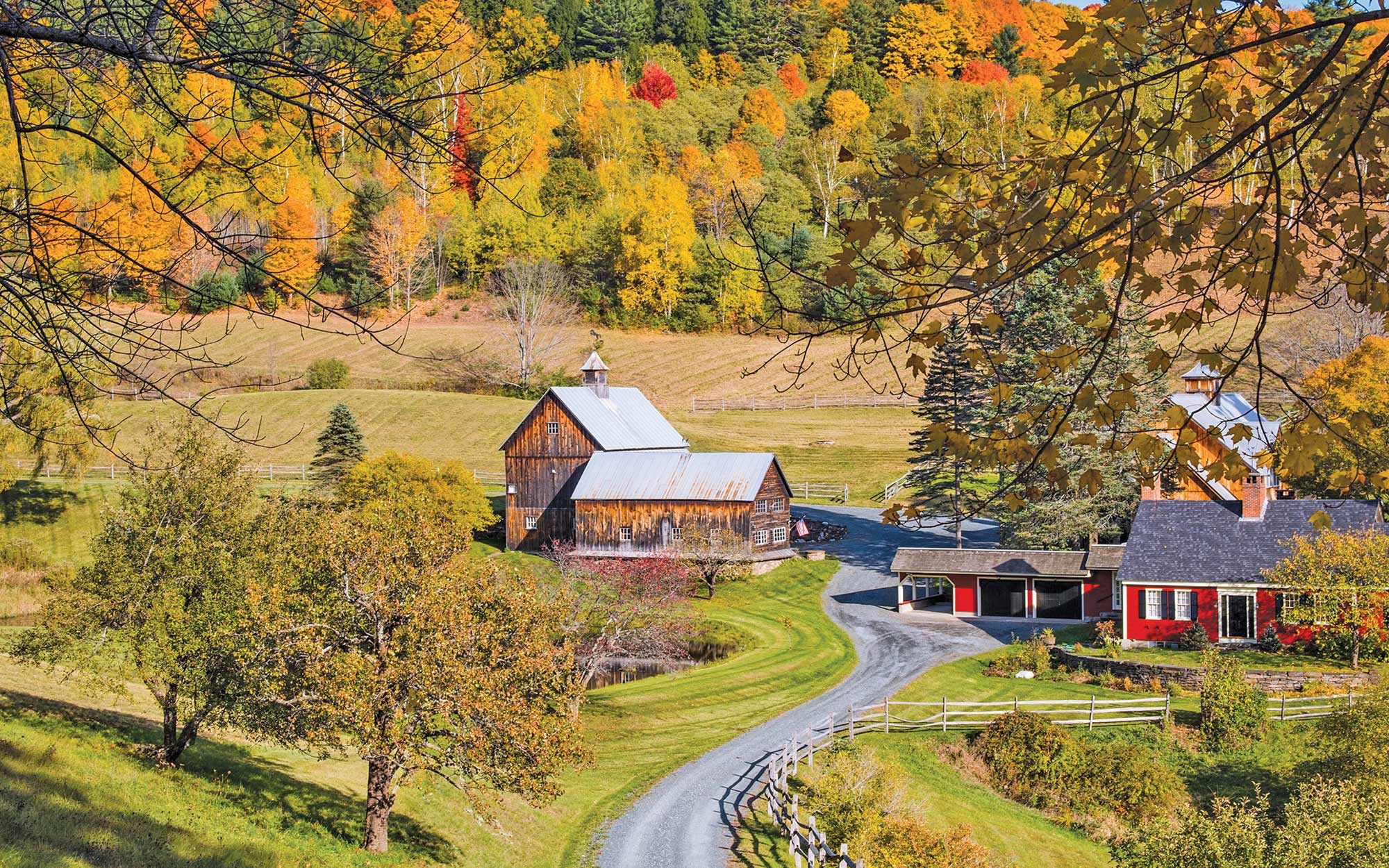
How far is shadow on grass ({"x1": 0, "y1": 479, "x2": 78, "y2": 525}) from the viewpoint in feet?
196

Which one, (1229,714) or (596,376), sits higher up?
(596,376)

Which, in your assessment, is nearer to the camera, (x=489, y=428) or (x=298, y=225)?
(x=298, y=225)

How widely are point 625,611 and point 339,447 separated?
27.9 m

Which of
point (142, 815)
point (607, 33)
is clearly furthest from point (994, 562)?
point (607, 33)

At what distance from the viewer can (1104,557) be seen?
158ft

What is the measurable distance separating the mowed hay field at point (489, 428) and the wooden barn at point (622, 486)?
423 inches

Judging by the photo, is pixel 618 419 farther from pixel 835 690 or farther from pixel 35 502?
pixel 35 502

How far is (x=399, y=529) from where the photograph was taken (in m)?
22.5

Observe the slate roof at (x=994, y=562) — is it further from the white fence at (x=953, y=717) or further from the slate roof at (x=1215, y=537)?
the white fence at (x=953, y=717)

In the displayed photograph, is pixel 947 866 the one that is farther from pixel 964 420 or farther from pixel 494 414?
pixel 494 414

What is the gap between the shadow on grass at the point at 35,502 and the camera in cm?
5975

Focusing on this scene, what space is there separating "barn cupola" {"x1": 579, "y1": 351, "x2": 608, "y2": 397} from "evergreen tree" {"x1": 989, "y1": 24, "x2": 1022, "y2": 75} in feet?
360

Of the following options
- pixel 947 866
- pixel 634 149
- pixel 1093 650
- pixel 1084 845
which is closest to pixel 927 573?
pixel 1093 650

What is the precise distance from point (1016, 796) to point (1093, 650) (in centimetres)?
1297
